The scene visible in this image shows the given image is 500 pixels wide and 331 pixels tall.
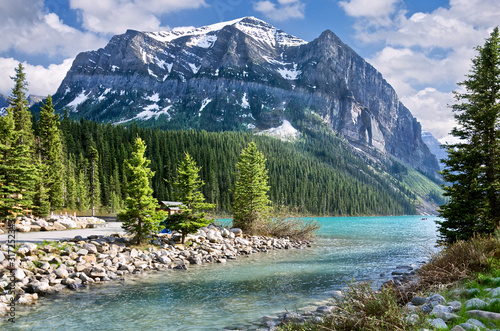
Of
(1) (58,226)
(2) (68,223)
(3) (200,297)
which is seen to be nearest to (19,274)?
(3) (200,297)

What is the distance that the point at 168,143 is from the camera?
5084 inches

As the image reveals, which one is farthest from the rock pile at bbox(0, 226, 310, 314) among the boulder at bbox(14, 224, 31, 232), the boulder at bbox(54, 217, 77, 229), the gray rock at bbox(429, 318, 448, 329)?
the gray rock at bbox(429, 318, 448, 329)

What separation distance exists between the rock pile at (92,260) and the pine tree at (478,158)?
762 inches

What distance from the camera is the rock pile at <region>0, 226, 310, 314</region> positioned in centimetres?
1838

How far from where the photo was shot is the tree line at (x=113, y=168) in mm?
35062

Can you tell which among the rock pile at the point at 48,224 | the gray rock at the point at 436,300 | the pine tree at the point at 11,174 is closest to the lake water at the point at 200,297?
the gray rock at the point at 436,300

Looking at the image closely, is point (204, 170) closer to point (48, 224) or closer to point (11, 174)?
point (48, 224)

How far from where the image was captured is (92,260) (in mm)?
23922

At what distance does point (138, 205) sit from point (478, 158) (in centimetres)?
2746

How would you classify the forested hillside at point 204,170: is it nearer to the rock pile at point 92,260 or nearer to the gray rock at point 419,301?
the rock pile at point 92,260

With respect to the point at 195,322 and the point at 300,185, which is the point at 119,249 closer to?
the point at 195,322

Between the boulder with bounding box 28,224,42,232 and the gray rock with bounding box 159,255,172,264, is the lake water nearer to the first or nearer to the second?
the gray rock with bounding box 159,255,172,264

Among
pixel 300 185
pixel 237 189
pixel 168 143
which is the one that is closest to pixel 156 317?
pixel 237 189

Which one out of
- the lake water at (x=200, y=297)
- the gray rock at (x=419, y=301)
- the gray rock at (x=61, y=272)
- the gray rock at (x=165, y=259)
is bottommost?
the lake water at (x=200, y=297)
